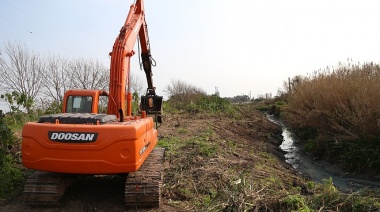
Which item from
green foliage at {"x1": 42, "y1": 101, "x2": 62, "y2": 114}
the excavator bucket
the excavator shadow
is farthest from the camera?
green foliage at {"x1": 42, "y1": 101, "x2": 62, "y2": 114}

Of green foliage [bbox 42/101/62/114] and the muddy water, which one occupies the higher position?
green foliage [bbox 42/101/62/114]

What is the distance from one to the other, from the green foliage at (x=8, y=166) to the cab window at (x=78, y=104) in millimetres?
1721

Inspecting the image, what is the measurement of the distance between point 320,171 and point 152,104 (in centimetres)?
646

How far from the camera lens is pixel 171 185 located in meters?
6.76

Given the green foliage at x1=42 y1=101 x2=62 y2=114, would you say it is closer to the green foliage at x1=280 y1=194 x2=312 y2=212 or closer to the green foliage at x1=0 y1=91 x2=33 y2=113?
Result: the green foliage at x1=0 y1=91 x2=33 y2=113

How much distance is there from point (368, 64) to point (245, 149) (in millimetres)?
5810

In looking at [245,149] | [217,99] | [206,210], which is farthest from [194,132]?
[217,99]

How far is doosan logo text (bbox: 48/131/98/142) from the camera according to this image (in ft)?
16.6

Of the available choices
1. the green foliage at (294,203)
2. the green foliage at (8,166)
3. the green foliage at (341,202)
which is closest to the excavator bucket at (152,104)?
the green foliage at (8,166)

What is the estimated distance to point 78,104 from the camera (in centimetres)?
664

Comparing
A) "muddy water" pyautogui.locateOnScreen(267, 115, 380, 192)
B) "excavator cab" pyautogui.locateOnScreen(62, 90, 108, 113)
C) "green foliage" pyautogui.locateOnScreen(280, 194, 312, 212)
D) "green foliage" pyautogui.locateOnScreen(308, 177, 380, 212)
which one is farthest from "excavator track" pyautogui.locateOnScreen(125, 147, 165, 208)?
"muddy water" pyautogui.locateOnScreen(267, 115, 380, 192)

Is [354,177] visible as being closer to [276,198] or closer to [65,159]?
[276,198]

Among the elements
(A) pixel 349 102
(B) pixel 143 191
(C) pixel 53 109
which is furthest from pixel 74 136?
(A) pixel 349 102

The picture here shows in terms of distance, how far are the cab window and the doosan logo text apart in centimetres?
151
